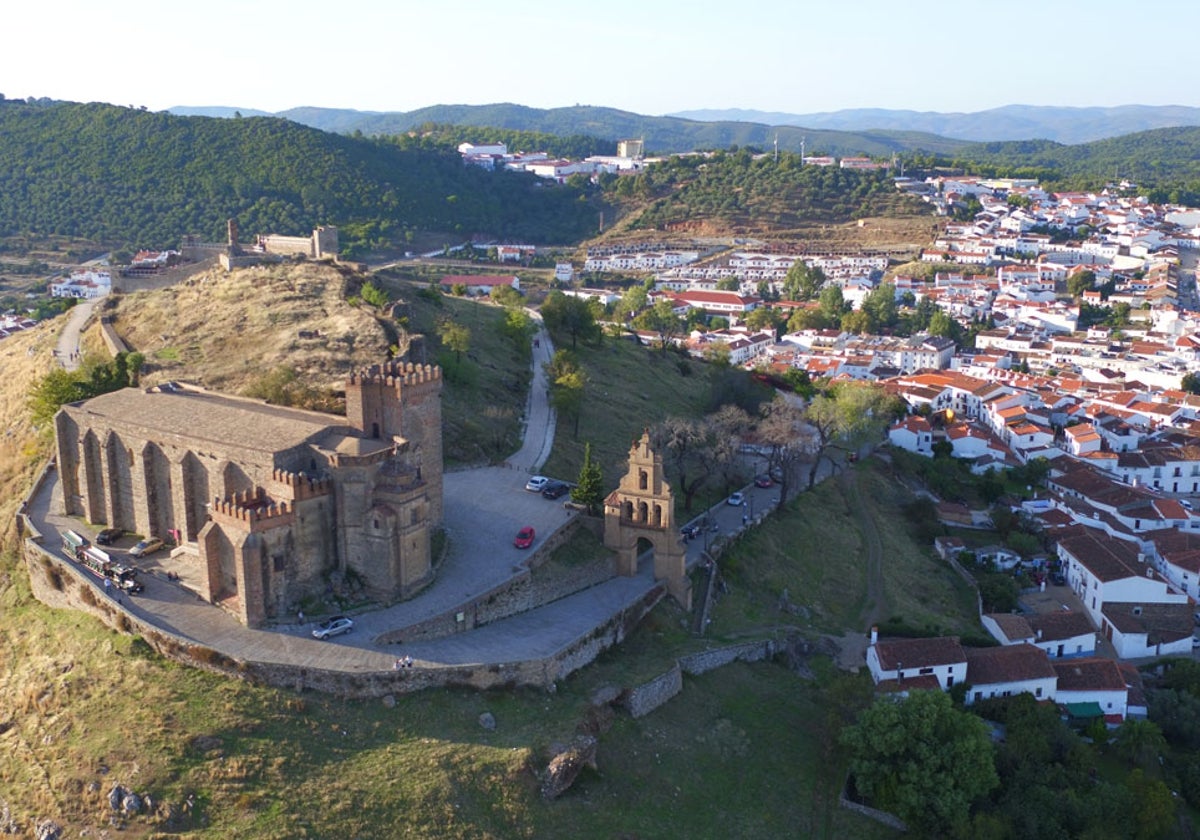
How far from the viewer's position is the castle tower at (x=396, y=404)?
31.8 metres

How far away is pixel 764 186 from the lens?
144 m

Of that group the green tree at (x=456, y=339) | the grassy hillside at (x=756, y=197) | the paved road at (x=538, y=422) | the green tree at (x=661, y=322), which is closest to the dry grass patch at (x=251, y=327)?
the green tree at (x=456, y=339)

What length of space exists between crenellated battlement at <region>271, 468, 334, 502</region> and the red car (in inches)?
252

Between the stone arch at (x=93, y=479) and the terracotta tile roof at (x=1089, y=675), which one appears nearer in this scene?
the stone arch at (x=93, y=479)

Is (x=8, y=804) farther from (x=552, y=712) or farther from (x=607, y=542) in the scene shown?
(x=607, y=542)

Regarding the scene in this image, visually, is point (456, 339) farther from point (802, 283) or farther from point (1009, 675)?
point (802, 283)

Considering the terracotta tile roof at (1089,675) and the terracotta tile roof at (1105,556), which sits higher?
the terracotta tile roof at (1105,556)

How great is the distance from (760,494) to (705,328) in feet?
152

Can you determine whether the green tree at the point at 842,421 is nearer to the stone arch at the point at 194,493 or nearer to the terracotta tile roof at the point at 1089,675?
the terracotta tile roof at the point at 1089,675

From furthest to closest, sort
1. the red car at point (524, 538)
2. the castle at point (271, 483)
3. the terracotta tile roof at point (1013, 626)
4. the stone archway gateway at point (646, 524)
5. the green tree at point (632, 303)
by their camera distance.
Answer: the green tree at point (632, 303)
the terracotta tile roof at point (1013, 626)
the stone archway gateway at point (646, 524)
the red car at point (524, 538)
the castle at point (271, 483)

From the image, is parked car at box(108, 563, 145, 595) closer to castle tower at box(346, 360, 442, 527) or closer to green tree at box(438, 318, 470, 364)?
castle tower at box(346, 360, 442, 527)

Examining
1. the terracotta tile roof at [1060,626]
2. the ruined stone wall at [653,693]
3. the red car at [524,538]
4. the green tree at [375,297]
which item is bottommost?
the terracotta tile roof at [1060,626]

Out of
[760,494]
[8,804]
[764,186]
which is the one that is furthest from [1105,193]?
[8,804]

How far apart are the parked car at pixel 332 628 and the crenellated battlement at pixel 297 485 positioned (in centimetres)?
339
